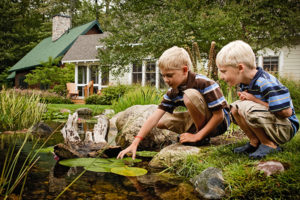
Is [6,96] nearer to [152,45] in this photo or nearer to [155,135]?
[155,135]

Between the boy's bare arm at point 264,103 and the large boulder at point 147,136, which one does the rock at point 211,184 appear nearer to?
the boy's bare arm at point 264,103

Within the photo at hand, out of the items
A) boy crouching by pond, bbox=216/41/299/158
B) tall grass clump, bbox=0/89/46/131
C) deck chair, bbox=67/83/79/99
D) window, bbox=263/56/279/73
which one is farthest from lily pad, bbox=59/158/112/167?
deck chair, bbox=67/83/79/99

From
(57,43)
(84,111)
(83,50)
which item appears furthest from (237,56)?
(57,43)

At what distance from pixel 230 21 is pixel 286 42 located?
121 inches

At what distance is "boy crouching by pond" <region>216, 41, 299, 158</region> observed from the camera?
80.6 inches

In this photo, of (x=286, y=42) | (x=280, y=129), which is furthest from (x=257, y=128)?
(x=286, y=42)

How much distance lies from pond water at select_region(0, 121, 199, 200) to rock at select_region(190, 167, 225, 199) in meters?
0.06

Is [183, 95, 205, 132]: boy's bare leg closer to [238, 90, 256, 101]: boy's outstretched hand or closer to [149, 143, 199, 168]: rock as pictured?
[149, 143, 199, 168]: rock

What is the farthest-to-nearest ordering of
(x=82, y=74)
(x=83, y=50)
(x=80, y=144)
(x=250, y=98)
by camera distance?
(x=82, y=74)
(x=83, y=50)
(x=80, y=144)
(x=250, y=98)

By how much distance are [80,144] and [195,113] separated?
→ 151 cm

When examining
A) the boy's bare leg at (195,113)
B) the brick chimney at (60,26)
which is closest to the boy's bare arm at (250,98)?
the boy's bare leg at (195,113)

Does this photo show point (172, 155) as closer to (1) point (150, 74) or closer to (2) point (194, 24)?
(2) point (194, 24)

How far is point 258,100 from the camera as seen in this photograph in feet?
7.11

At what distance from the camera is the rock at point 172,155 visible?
8.39ft
